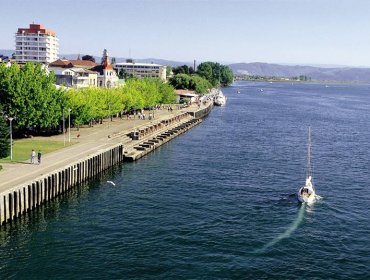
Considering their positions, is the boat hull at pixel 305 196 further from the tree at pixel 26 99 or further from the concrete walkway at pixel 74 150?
the tree at pixel 26 99

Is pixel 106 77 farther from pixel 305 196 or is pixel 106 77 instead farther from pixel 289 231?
pixel 289 231

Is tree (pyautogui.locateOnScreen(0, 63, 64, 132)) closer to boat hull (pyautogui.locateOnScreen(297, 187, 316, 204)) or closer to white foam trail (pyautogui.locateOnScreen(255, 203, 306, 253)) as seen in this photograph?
boat hull (pyautogui.locateOnScreen(297, 187, 316, 204))

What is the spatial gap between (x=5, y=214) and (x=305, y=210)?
36204 millimetres

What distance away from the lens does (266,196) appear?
67.4m

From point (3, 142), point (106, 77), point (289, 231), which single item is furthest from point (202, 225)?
point (106, 77)

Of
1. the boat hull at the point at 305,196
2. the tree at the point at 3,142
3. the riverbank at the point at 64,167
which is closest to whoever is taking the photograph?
the riverbank at the point at 64,167

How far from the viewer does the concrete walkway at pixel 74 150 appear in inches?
2369

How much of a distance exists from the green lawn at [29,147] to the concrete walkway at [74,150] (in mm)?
1977

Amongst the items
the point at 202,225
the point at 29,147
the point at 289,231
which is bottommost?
the point at 289,231

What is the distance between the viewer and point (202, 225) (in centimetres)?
5469

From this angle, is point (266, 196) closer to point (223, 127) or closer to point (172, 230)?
point (172, 230)

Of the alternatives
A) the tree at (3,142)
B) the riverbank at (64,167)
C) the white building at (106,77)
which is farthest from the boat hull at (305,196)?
the white building at (106,77)

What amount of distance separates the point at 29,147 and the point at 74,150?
7.58 m

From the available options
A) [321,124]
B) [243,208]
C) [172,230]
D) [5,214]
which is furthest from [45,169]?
[321,124]
